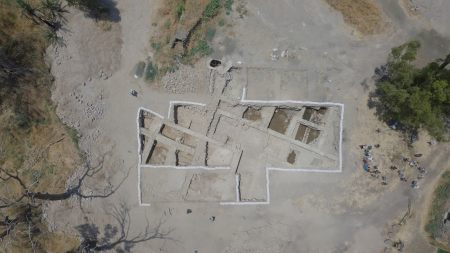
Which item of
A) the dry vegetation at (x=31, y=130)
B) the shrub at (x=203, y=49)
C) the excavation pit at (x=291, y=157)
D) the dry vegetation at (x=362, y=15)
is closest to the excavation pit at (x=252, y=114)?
the excavation pit at (x=291, y=157)

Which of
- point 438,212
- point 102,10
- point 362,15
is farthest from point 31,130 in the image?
point 438,212

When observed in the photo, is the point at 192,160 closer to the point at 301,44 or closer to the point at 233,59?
the point at 233,59

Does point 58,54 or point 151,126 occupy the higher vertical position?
point 58,54

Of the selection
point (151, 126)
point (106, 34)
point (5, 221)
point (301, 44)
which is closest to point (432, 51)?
point (301, 44)

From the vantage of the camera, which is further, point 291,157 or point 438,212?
point 291,157

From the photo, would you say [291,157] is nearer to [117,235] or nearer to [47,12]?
[117,235]

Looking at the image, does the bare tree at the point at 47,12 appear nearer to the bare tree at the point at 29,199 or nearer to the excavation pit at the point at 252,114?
the bare tree at the point at 29,199
